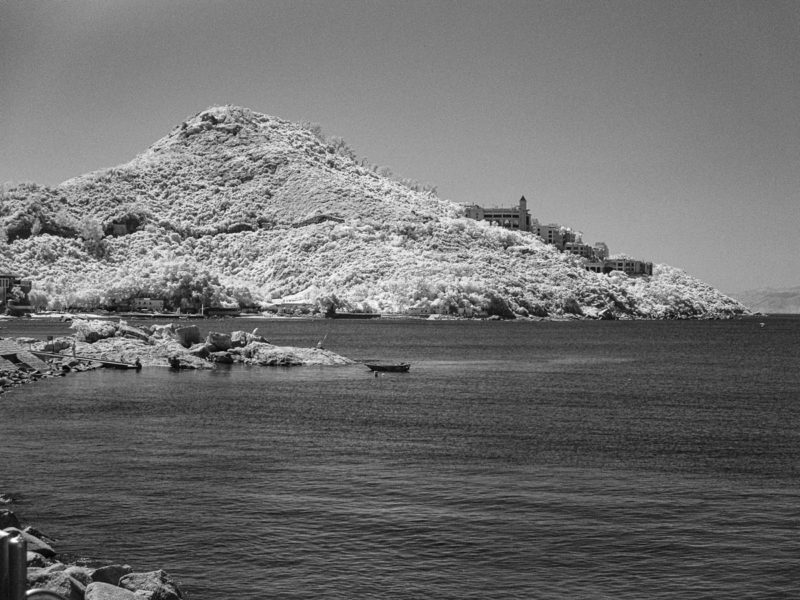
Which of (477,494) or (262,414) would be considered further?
(262,414)

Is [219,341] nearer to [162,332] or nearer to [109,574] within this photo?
[162,332]

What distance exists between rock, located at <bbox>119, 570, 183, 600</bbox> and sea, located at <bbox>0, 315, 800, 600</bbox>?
1.07m

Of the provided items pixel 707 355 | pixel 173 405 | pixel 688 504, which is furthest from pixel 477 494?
pixel 707 355

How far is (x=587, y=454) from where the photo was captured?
3225 centimetres

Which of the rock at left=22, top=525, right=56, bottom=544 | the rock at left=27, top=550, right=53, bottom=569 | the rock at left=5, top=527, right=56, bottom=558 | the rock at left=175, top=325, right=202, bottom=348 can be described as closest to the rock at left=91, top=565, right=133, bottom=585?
the rock at left=27, top=550, right=53, bottom=569

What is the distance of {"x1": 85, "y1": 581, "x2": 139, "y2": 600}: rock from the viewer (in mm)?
13758

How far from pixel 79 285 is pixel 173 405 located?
521 ft

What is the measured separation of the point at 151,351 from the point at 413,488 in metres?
47.7

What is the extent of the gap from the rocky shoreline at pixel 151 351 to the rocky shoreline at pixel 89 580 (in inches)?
1881

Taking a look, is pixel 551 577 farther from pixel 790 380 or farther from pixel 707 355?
pixel 707 355

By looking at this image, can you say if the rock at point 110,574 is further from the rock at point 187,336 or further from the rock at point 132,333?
the rock at point 132,333

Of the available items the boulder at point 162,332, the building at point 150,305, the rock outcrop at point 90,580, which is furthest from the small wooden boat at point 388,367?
the building at point 150,305

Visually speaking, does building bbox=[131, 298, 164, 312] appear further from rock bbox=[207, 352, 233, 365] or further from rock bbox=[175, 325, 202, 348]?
rock bbox=[207, 352, 233, 365]

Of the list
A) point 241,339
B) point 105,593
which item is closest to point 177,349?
point 241,339
